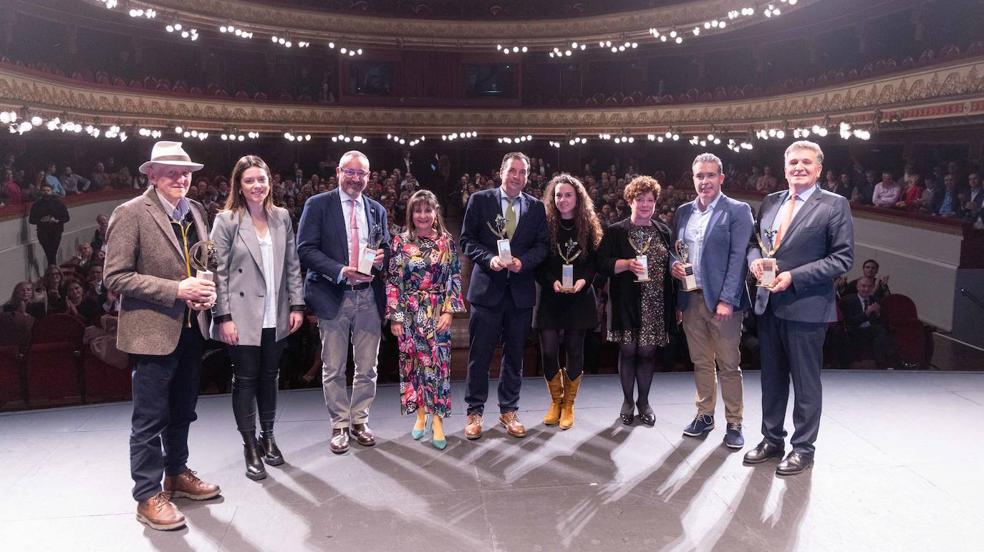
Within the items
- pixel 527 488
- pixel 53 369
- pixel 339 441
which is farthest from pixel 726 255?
pixel 53 369

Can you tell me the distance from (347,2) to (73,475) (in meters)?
18.8

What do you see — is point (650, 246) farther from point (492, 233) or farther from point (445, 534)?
point (445, 534)

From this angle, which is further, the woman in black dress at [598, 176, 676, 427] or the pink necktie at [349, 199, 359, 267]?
the woman in black dress at [598, 176, 676, 427]

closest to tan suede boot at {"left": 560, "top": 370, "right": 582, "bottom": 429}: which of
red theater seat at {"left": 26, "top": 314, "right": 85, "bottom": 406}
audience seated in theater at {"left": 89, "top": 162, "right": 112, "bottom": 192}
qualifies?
red theater seat at {"left": 26, "top": 314, "right": 85, "bottom": 406}

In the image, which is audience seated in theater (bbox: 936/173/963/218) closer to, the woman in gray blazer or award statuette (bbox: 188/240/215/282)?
the woman in gray blazer

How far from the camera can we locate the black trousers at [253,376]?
3146 millimetres

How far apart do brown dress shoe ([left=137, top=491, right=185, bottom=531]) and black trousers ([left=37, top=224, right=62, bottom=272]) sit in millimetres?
8297

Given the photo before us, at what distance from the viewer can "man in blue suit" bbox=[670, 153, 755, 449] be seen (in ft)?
11.4

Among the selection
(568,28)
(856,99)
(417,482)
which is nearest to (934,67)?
(856,99)

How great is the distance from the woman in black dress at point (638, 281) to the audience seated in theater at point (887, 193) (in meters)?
9.23

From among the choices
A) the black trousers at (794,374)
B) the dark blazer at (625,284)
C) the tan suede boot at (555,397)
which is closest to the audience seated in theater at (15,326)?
the tan suede boot at (555,397)

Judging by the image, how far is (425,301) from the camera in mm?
3551

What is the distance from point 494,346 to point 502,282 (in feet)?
1.23

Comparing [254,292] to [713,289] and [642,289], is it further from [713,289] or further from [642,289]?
[713,289]
